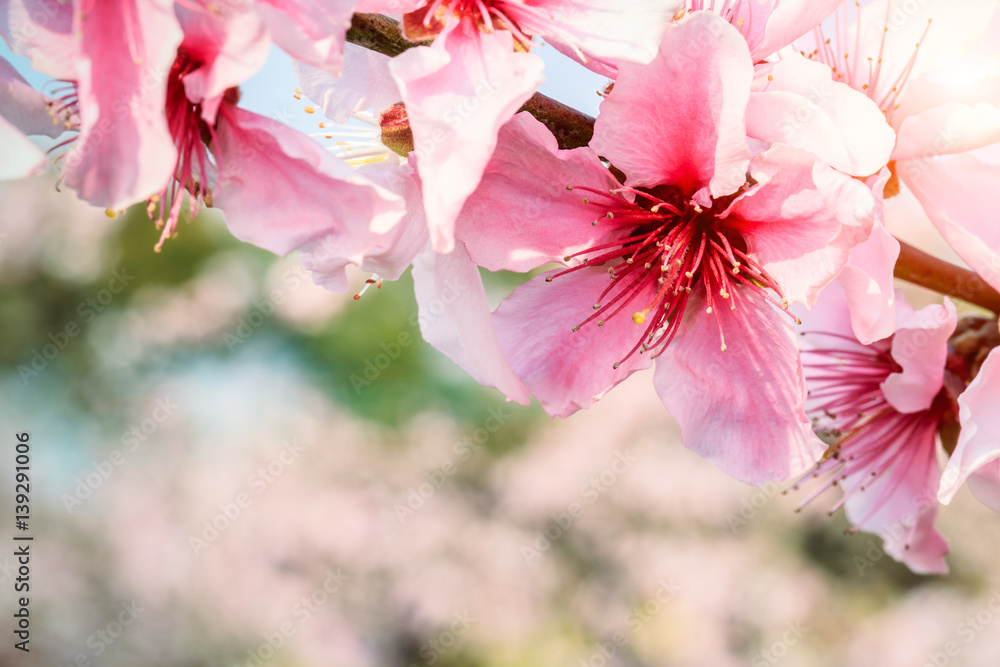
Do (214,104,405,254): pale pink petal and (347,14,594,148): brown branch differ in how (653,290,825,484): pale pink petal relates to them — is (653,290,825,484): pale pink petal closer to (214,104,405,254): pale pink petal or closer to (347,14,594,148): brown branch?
(347,14,594,148): brown branch

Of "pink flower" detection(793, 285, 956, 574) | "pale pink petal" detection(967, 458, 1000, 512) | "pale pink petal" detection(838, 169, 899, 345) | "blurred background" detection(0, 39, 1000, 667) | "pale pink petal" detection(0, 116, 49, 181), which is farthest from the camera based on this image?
"blurred background" detection(0, 39, 1000, 667)

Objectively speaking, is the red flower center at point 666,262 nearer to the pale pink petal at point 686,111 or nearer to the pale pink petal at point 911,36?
the pale pink petal at point 686,111

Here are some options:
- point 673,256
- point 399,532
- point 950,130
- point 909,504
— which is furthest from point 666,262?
point 399,532

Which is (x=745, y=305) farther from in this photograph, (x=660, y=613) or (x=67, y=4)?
(x=660, y=613)

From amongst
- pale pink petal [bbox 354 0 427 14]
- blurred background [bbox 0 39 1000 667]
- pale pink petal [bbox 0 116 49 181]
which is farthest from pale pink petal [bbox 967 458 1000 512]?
blurred background [bbox 0 39 1000 667]

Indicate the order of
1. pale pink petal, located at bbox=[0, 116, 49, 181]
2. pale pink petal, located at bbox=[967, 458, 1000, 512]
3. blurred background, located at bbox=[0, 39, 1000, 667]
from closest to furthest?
pale pink petal, located at bbox=[0, 116, 49, 181] < pale pink petal, located at bbox=[967, 458, 1000, 512] < blurred background, located at bbox=[0, 39, 1000, 667]

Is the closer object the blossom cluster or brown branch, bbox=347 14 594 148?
the blossom cluster
